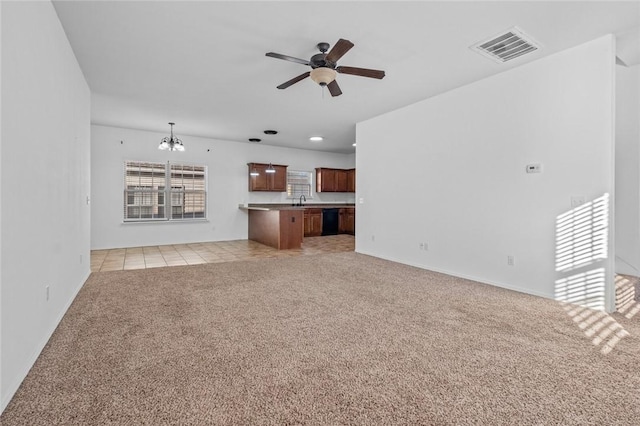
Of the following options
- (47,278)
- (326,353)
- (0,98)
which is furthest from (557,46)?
(47,278)

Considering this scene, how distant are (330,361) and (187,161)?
22.6 ft

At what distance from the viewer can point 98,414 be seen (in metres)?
1.52

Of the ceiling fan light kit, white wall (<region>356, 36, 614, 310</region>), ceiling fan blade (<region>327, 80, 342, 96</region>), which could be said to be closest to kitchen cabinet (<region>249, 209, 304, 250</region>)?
white wall (<region>356, 36, 614, 310</region>)

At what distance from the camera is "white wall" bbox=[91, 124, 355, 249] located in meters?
6.71

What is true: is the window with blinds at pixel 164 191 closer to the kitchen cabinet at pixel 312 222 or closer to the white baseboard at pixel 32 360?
the kitchen cabinet at pixel 312 222

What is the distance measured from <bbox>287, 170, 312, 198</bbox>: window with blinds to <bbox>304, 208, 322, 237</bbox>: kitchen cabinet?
3.05ft

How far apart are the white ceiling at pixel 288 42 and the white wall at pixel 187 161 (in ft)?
6.28

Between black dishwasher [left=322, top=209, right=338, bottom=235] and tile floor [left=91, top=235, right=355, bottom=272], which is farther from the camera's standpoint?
black dishwasher [left=322, top=209, right=338, bottom=235]

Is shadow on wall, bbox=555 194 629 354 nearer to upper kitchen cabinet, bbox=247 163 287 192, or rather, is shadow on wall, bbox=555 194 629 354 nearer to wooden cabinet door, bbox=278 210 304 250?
wooden cabinet door, bbox=278 210 304 250

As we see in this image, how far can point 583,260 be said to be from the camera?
10.5 ft

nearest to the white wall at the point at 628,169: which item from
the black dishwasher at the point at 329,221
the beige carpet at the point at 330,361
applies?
the beige carpet at the point at 330,361

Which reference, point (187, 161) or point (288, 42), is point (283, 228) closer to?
point (187, 161)

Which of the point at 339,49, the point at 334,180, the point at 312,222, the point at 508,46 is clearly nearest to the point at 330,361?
the point at 339,49

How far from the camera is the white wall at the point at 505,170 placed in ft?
10.3
